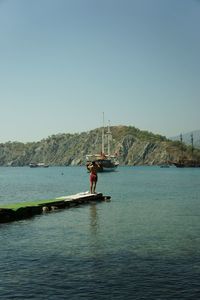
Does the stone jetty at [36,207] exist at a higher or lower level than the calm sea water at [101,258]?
higher

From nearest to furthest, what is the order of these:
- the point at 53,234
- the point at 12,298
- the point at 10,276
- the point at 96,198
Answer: the point at 12,298 → the point at 10,276 → the point at 53,234 → the point at 96,198

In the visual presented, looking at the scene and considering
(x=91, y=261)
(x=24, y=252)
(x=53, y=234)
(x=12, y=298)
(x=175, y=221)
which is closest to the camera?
(x=12, y=298)

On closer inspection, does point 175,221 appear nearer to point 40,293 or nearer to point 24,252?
point 24,252

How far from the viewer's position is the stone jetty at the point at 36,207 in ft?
113

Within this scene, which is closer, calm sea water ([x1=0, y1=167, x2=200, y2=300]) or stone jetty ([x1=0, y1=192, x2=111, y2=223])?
calm sea water ([x1=0, y1=167, x2=200, y2=300])

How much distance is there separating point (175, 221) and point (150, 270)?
15.7 metres

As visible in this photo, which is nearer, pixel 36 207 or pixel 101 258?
pixel 101 258

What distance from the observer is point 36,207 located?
1542 inches

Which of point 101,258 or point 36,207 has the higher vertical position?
point 36,207

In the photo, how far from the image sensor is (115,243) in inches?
960

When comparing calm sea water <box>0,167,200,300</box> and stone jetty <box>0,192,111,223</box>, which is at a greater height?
stone jetty <box>0,192,111,223</box>

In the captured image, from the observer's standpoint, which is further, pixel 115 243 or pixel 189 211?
pixel 189 211

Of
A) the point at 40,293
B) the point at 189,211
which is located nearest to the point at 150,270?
the point at 40,293

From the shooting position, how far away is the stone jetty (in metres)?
34.3
